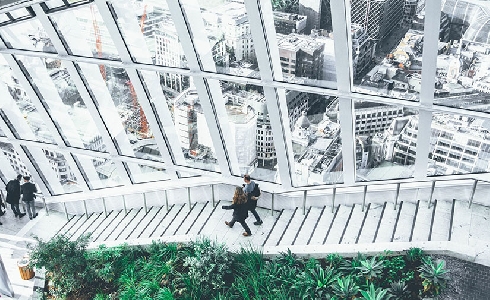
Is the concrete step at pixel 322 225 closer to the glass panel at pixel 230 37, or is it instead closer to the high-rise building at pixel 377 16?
the glass panel at pixel 230 37

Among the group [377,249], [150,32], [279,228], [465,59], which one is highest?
[150,32]

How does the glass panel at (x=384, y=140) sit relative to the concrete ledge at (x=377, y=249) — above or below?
above

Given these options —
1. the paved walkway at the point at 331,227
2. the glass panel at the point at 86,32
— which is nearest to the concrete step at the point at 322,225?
the paved walkway at the point at 331,227

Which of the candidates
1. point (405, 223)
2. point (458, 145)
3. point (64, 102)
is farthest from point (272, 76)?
point (64, 102)

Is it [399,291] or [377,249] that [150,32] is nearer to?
[377,249]

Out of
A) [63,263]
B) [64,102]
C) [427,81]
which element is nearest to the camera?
[427,81]

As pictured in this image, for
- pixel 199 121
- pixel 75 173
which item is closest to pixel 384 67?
pixel 199 121

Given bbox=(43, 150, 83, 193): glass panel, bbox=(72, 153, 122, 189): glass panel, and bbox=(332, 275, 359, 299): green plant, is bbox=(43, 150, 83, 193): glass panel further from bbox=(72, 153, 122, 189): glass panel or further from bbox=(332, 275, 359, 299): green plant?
bbox=(332, 275, 359, 299): green plant
